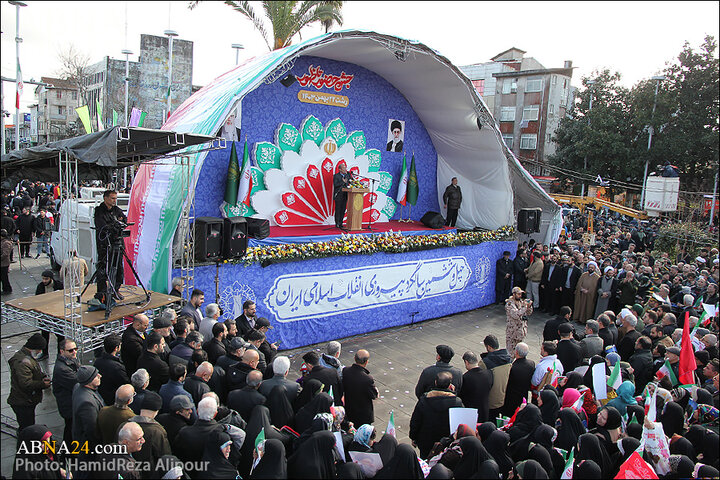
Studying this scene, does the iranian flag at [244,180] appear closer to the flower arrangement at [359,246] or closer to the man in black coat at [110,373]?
the flower arrangement at [359,246]

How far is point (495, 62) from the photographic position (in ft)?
125

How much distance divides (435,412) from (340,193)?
7.39 meters

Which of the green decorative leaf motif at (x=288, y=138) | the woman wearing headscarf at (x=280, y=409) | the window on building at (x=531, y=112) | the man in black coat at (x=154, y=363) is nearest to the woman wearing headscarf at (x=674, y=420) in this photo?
the woman wearing headscarf at (x=280, y=409)

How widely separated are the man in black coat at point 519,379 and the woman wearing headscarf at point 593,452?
158cm

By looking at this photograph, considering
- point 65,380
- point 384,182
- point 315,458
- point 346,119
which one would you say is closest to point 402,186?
point 384,182

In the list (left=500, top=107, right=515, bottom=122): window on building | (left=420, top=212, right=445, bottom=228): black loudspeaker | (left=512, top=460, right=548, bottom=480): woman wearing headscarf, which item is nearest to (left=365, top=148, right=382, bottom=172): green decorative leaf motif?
(left=420, top=212, right=445, bottom=228): black loudspeaker

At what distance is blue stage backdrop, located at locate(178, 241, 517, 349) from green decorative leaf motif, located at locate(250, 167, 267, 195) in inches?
112

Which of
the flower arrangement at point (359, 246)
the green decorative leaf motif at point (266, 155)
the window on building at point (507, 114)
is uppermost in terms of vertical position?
the window on building at point (507, 114)

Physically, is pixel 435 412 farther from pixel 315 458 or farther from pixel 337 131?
pixel 337 131

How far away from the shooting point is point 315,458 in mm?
3613

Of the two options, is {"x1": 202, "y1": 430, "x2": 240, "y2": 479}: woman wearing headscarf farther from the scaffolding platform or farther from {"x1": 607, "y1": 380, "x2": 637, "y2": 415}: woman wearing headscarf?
{"x1": 607, "y1": 380, "x2": 637, "y2": 415}: woman wearing headscarf

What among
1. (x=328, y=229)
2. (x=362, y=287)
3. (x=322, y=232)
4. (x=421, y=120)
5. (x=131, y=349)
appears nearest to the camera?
(x=131, y=349)

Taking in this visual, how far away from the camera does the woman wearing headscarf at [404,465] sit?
352 centimetres

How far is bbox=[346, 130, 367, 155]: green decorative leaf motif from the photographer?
1254cm
